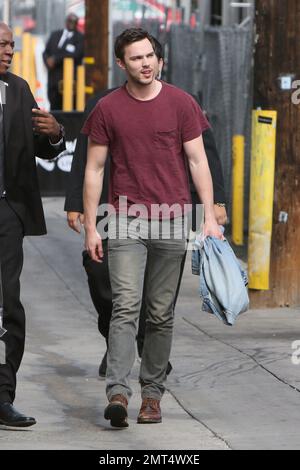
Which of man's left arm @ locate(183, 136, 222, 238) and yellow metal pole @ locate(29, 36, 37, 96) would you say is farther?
yellow metal pole @ locate(29, 36, 37, 96)

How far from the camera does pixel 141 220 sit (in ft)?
24.2

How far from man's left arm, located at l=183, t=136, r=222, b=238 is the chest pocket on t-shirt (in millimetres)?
102

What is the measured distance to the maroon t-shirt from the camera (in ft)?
24.0

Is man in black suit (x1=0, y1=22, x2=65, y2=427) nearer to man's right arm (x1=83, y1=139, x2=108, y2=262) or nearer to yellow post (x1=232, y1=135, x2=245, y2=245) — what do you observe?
man's right arm (x1=83, y1=139, x2=108, y2=262)

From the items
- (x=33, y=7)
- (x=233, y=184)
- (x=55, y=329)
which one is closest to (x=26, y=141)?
(x=55, y=329)

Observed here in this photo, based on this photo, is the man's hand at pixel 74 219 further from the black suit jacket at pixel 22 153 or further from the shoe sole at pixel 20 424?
the shoe sole at pixel 20 424

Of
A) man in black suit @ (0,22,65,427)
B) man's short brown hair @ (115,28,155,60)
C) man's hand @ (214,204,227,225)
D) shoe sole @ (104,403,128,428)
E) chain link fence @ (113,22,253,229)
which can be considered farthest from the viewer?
chain link fence @ (113,22,253,229)

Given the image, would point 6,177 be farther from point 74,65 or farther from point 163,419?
point 74,65

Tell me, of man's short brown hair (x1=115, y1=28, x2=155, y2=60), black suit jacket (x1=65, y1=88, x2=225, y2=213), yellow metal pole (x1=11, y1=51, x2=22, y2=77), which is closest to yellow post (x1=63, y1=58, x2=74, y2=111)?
yellow metal pole (x1=11, y1=51, x2=22, y2=77)

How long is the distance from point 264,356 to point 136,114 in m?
2.56

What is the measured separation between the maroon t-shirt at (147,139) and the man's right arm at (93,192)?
0.24ft

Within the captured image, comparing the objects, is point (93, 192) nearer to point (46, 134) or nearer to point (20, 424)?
point (46, 134)

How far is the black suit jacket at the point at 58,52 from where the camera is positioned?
81.1ft

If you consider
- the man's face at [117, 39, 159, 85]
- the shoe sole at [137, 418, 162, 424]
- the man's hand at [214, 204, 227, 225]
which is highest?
the man's face at [117, 39, 159, 85]
